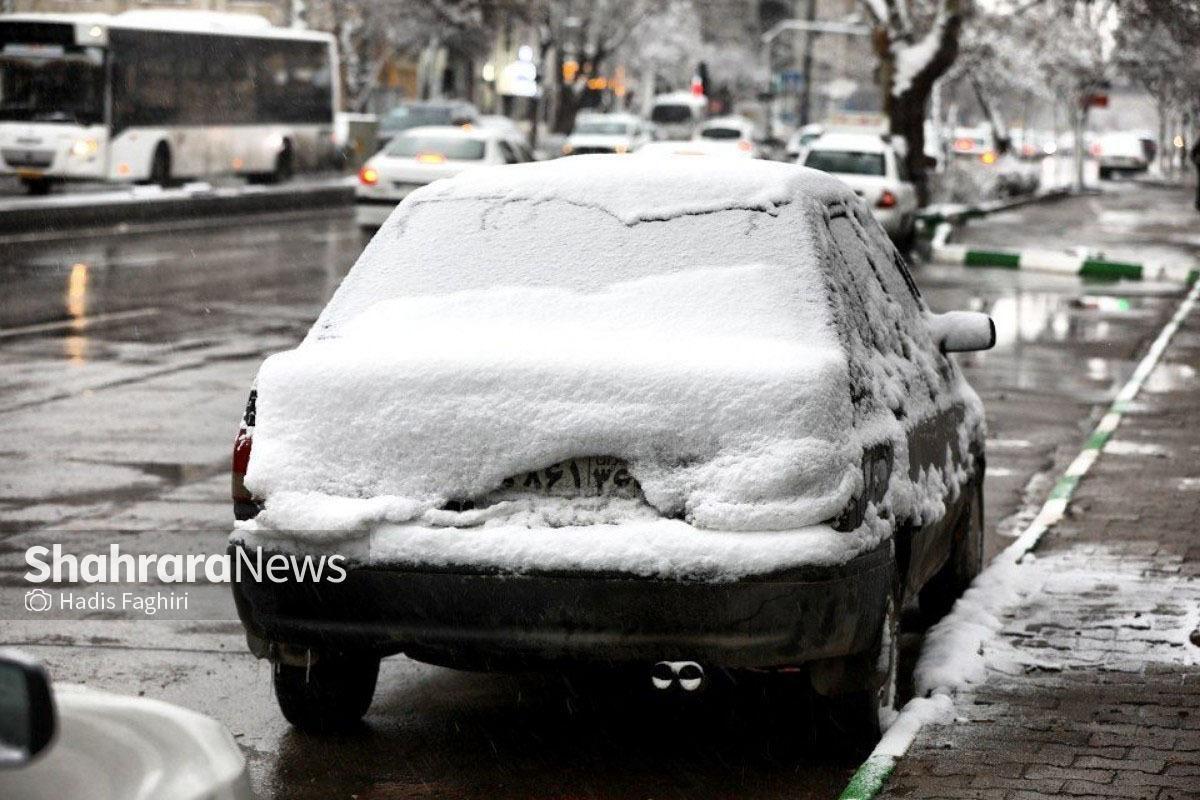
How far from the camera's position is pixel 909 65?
130 ft

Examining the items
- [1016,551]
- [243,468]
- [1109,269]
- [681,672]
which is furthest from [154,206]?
[681,672]

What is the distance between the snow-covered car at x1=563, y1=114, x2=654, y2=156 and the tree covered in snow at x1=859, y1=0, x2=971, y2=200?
1030cm

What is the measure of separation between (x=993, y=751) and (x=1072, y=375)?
10.7 m

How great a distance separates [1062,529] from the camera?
9.46 m

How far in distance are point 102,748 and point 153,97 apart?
34.2 meters

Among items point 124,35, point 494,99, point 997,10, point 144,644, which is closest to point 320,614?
point 144,644

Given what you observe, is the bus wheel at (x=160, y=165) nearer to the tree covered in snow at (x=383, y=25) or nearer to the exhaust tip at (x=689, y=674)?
the tree covered in snow at (x=383, y=25)

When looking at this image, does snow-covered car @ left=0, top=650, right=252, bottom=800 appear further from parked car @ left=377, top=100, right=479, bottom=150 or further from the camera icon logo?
parked car @ left=377, top=100, right=479, bottom=150

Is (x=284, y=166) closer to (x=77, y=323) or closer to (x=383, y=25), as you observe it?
(x=383, y=25)

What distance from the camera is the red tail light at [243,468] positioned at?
557 centimetres

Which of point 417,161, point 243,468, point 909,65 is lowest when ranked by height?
point 417,161

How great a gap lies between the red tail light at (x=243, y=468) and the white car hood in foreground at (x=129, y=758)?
264 cm

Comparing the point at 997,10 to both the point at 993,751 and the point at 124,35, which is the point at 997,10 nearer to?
the point at 124,35

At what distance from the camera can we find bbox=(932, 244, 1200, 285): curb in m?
26.9
